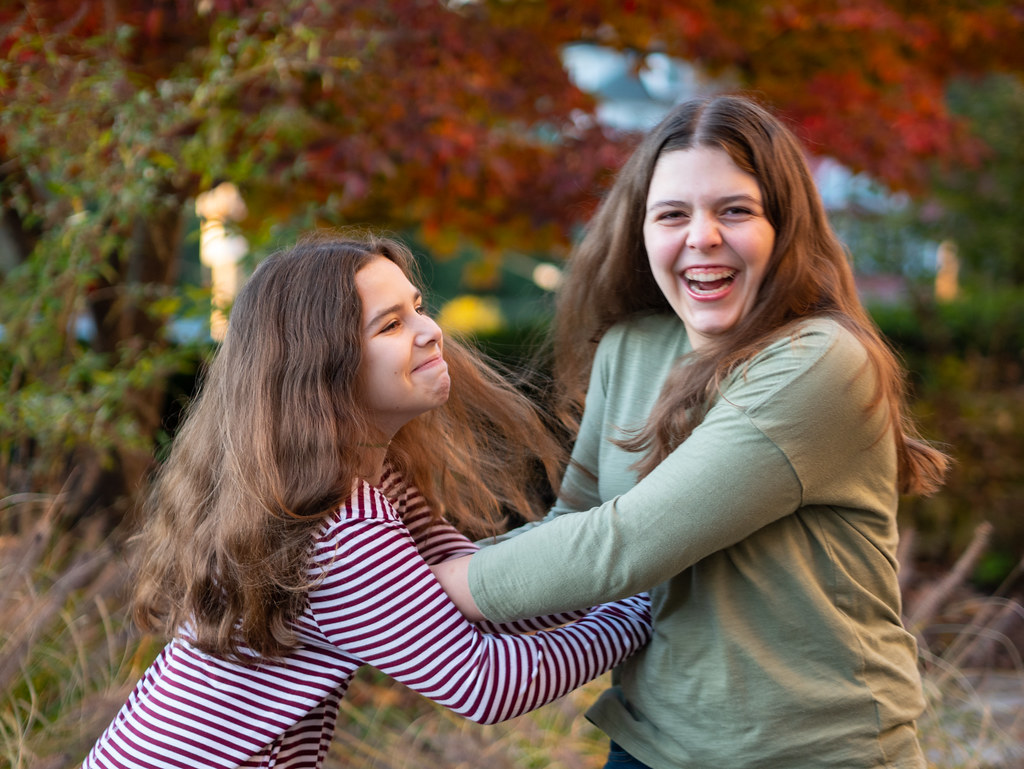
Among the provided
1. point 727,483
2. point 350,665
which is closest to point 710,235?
point 727,483

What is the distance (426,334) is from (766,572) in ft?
2.27

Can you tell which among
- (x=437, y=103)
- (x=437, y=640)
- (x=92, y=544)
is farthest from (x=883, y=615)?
(x=92, y=544)

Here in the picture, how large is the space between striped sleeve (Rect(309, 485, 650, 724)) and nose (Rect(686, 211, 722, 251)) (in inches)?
27.7

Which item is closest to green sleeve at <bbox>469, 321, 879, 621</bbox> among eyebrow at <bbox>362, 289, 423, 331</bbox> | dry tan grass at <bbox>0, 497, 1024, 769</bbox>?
eyebrow at <bbox>362, 289, 423, 331</bbox>

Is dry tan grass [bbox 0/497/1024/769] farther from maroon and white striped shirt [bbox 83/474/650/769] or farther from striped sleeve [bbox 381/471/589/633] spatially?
striped sleeve [bbox 381/471/589/633]

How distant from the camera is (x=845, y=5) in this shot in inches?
169

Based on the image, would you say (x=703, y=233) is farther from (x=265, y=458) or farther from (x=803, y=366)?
(x=265, y=458)

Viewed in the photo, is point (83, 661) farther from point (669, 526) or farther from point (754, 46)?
point (754, 46)

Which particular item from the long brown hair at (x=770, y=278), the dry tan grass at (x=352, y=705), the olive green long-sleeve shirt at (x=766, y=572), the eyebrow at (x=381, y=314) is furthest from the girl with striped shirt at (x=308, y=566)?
the dry tan grass at (x=352, y=705)

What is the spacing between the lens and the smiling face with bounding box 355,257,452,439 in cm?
175

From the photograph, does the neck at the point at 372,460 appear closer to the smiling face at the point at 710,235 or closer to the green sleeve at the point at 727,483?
the green sleeve at the point at 727,483

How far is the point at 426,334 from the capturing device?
69.9 inches

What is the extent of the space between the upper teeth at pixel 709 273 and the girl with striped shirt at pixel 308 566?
18.3 inches

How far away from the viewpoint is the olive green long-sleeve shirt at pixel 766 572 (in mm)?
1524
